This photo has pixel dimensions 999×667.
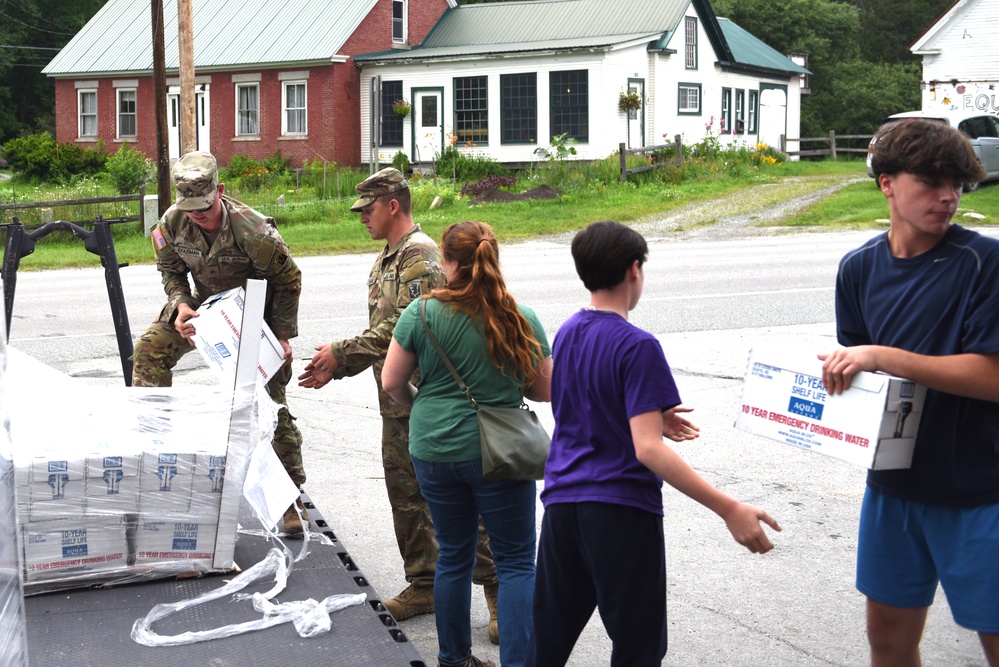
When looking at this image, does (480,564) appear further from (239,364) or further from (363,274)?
(363,274)

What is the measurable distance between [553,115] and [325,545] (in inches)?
1153

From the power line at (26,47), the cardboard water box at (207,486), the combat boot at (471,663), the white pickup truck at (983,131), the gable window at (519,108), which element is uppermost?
the power line at (26,47)

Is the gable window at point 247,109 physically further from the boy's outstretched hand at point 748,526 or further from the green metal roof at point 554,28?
the boy's outstretched hand at point 748,526

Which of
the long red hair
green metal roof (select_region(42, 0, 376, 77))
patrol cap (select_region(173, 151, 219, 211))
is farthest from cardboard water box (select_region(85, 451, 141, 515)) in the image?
green metal roof (select_region(42, 0, 376, 77))

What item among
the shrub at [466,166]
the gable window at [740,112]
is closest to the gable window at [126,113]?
the shrub at [466,166]

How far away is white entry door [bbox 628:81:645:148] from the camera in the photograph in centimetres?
3378

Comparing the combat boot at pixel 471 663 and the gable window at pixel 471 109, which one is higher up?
the gable window at pixel 471 109

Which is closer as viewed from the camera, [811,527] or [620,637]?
[620,637]

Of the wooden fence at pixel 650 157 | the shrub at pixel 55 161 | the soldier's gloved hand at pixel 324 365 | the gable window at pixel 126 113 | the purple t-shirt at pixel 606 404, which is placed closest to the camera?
the purple t-shirt at pixel 606 404

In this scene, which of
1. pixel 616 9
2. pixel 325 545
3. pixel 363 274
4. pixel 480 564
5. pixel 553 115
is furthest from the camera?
pixel 616 9

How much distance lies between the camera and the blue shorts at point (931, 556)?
9.34 ft

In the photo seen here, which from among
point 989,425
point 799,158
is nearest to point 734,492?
point 989,425

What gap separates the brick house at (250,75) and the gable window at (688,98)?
9258mm

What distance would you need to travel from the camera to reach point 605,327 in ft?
10.1
